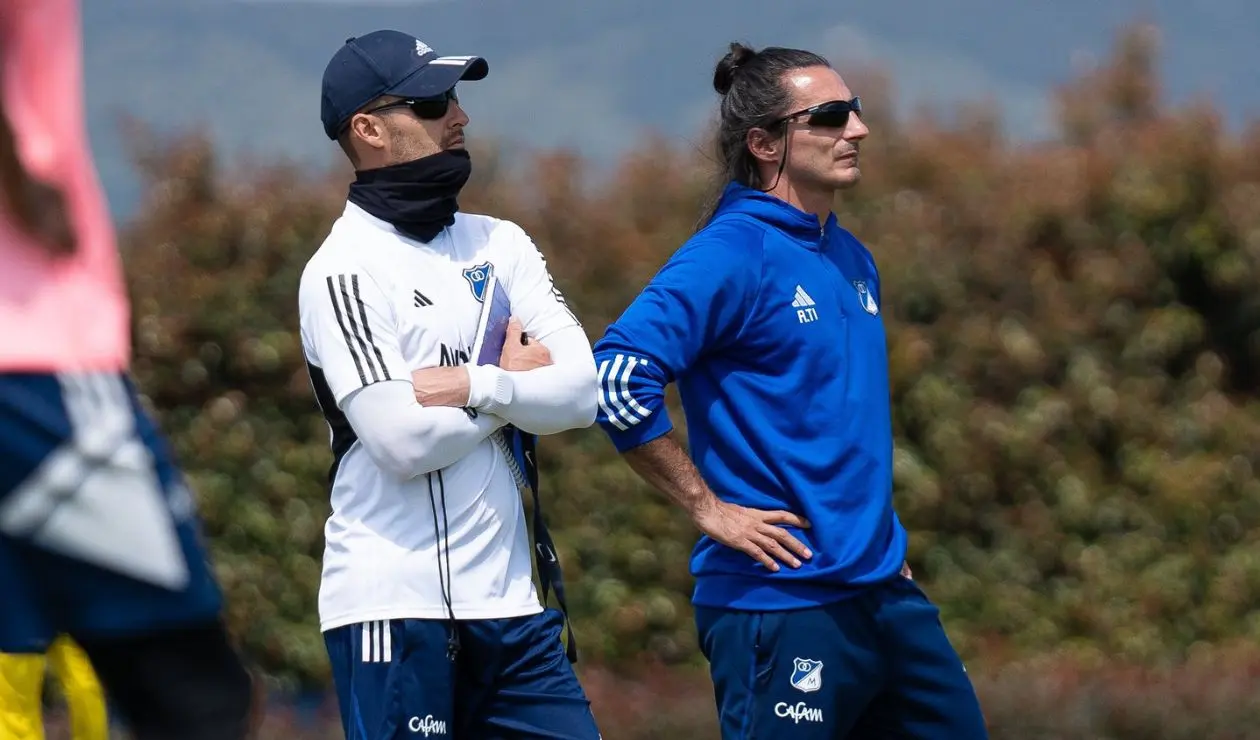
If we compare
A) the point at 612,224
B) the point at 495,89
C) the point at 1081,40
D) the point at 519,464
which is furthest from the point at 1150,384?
the point at 495,89

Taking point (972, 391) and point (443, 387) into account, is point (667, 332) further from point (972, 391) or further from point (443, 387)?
point (972, 391)

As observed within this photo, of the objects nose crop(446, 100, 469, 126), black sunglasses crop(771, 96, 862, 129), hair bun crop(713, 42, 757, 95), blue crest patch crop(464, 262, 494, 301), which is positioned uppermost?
hair bun crop(713, 42, 757, 95)

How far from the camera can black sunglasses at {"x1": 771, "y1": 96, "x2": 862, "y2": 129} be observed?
4586 millimetres

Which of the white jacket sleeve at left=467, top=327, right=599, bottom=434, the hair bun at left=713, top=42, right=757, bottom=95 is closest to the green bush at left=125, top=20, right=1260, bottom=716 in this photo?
the hair bun at left=713, top=42, right=757, bottom=95

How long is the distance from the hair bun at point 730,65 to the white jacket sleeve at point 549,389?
873 millimetres

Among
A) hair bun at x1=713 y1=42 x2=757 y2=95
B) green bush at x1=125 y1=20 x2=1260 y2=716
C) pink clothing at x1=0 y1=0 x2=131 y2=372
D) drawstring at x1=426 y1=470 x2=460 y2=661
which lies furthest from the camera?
green bush at x1=125 y1=20 x2=1260 y2=716

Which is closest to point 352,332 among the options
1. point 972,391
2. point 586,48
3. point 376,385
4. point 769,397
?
point 376,385

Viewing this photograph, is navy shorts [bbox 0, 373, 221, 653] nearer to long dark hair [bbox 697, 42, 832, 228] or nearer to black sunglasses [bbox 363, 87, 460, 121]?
black sunglasses [bbox 363, 87, 460, 121]

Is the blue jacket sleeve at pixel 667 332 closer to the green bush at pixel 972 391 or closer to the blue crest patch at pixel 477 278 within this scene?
the blue crest patch at pixel 477 278

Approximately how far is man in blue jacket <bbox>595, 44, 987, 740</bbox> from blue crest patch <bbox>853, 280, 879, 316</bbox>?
3 cm

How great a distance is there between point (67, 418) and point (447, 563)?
4.90 feet

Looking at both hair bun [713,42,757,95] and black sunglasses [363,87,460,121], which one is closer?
black sunglasses [363,87,460,121]

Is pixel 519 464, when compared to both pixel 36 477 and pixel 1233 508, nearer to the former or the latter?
pixel 36 477

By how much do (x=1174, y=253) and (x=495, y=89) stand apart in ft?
93.4
